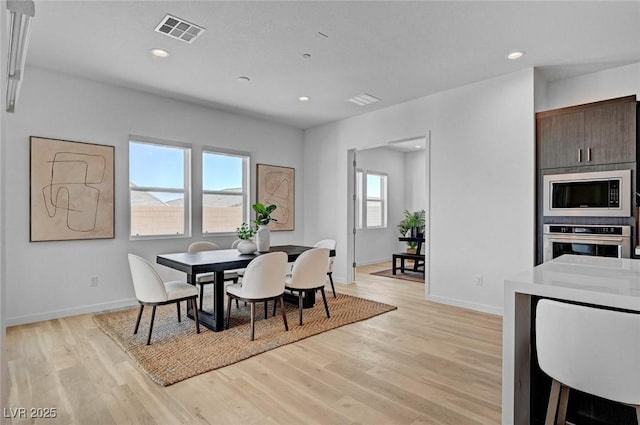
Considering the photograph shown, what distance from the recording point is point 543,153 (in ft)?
12.1

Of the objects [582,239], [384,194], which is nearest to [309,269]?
[582,239]

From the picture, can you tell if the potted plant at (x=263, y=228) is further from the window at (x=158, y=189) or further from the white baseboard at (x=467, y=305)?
the white baseboard at (x=467, y=305)

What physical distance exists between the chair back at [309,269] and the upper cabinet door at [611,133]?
113 inches

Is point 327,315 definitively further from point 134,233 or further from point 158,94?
point 158,94

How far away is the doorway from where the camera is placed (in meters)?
7.73

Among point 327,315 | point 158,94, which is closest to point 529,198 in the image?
point 327,315

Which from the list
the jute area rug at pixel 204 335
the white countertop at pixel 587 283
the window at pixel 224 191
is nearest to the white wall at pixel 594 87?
the white countertop at pixel 587 283

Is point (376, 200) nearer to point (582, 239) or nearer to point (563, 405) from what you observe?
point (582, 239)

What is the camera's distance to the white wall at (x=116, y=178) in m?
3.64

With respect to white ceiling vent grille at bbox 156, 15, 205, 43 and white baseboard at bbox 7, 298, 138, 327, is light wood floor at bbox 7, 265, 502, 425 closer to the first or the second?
white baseboard at bbox 7, 298, 138, 327

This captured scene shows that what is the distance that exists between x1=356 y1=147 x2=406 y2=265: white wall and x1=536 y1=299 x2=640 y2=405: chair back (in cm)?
629

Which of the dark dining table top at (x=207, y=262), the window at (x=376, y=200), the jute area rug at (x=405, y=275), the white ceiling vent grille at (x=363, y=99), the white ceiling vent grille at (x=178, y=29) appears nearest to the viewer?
the white ceiling vent grille at (x=178, y=29)

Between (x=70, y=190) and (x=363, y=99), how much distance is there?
380 cm

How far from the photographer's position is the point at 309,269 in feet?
12.0
